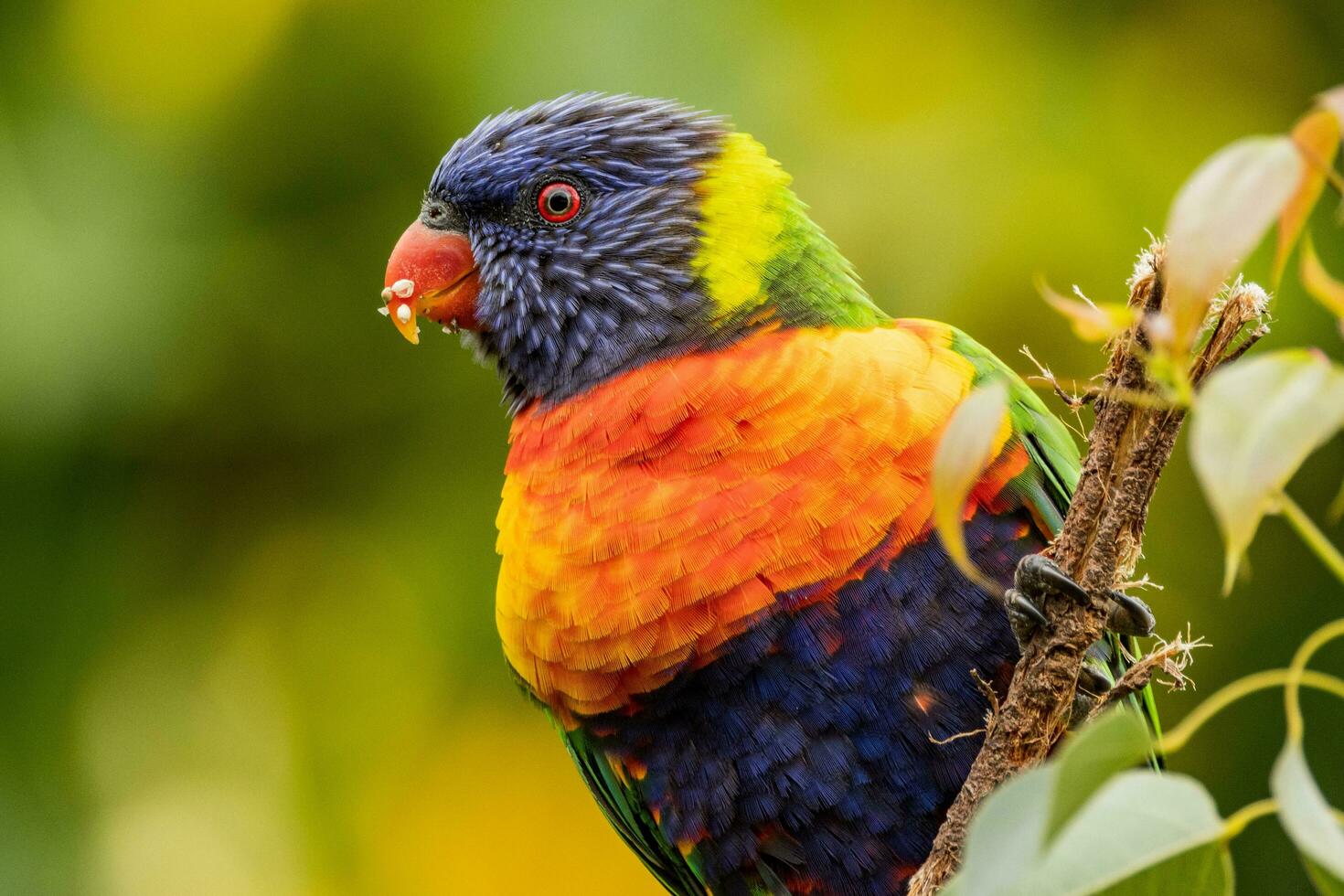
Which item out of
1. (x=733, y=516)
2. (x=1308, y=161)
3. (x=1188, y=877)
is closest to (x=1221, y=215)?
(x=1308, y=161)

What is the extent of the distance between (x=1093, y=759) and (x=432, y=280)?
1587 mm

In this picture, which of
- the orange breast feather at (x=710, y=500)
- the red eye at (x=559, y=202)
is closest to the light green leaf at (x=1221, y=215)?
the orange breast feather at (x=710, y=500)

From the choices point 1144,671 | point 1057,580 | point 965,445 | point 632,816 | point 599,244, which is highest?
point 965,445

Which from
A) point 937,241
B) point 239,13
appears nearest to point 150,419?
point 239,13

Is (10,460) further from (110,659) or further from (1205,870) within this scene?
(1205,870)

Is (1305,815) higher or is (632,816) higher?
(1305,815)

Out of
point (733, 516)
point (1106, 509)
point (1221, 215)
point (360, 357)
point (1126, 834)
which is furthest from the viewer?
point (360, 357)

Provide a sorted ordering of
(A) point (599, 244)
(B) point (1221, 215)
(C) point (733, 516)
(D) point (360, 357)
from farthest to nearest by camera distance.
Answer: (D) point (360, 357) < (A) point (599, 244) < (C) point (733, 516) < (B) point (1221, 215)

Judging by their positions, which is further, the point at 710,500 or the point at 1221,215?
the point at 710,500

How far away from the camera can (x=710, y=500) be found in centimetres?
164

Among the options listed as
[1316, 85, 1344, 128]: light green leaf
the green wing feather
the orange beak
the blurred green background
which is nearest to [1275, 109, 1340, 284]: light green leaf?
[1316, 85, 1344, 128]: light green leaf

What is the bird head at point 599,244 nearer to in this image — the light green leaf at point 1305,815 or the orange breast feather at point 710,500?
the orange breast feather at point 710,500

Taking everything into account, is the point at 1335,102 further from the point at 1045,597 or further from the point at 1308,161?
the point at 1045,597

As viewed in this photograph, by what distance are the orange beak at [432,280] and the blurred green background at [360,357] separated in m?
1.27
